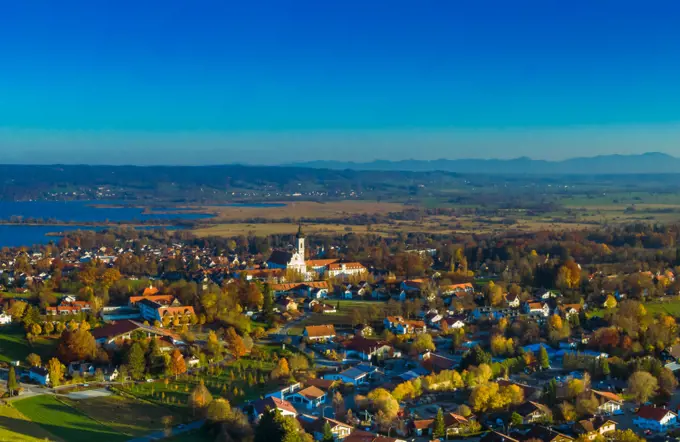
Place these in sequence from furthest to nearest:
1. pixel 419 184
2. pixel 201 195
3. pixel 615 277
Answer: pixel 419 184
pixel 201 195
pixel 615 277

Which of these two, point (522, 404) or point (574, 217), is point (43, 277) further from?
point (574, 217)

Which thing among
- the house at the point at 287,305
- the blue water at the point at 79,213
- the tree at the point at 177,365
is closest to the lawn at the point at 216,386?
the tree at the point at 177,365

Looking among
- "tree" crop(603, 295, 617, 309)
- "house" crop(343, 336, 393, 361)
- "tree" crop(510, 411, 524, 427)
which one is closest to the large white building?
"tree" crop(603, 295, 617, 309)

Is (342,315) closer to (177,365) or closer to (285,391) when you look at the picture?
(177,365)

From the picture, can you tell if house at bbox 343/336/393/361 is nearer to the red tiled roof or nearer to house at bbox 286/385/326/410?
house at bbox 286/385/326/410

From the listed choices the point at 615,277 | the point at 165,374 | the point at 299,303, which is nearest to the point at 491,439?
the point at 165,374

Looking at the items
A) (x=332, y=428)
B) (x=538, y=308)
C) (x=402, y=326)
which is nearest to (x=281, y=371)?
(x=332, y=428)
